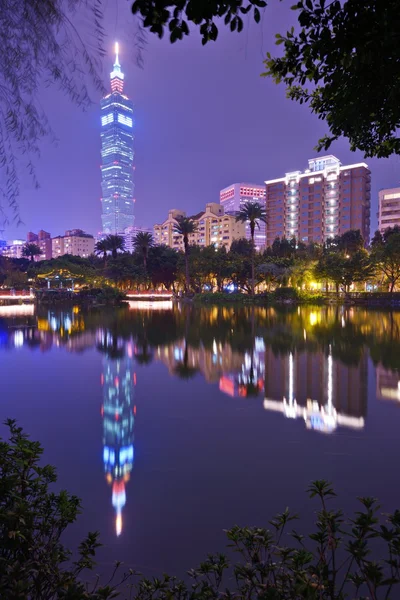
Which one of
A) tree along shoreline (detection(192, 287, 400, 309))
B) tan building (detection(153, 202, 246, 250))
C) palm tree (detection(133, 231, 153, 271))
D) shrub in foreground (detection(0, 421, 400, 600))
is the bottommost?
tree along shoreline (detection(192, 287, 400, 309))

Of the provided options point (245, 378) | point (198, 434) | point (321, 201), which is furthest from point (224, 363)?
point (321, 201)

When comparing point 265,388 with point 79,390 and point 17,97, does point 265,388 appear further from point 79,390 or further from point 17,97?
point 17,97

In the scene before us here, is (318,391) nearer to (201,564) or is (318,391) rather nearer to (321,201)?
(201,564)

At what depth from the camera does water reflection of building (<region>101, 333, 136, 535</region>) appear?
5.33 metres

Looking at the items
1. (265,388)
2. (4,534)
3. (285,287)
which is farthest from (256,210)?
(4,534)

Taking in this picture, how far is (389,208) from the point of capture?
12962cm

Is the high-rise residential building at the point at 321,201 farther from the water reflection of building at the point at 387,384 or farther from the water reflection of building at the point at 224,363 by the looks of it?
the water reflection of building at the point at 387,384

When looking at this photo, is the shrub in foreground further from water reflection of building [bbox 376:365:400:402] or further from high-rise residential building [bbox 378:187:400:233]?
high-rise residential building [bbox 378:187:400:233]

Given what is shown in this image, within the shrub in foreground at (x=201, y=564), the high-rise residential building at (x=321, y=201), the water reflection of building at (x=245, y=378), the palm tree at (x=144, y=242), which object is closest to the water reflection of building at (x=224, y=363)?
the water reflection of building at (x=245, y=378)

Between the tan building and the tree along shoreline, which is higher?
the tan building

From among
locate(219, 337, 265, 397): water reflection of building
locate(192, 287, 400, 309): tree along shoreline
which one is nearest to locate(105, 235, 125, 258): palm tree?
locate(192, 287, 400, 309): tree along shoreline

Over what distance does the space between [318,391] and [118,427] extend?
5234mm

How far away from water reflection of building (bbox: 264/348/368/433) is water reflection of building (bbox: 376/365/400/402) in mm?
375

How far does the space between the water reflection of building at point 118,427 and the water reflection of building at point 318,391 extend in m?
3.33
